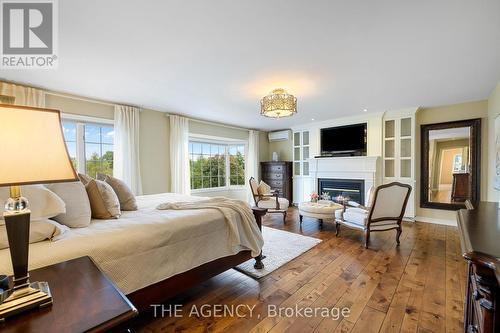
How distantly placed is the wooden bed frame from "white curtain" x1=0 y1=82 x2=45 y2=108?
10.4ft

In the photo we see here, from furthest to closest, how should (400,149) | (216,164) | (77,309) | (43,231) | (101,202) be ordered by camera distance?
(216,164), (400,149), (101,202), (43,231), (77,309)

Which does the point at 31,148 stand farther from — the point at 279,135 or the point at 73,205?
the point at 279,135

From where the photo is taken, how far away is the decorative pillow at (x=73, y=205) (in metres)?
1.55

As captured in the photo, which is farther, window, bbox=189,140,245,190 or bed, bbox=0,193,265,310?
window, bbox=189,140,245,190

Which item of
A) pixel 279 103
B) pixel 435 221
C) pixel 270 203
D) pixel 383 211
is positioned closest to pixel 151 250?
pixel 279 103

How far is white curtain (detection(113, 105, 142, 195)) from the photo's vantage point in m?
3.81

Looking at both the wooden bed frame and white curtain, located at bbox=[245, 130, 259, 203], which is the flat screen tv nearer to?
white curtain, located at bbox=[245, 130, 259, 203]

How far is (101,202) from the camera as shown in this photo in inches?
72.2

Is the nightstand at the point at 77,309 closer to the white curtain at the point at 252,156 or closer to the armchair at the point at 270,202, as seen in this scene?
the armchair at the point at 270,202

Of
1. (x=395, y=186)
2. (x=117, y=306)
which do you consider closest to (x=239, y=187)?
(x=395, y=186)

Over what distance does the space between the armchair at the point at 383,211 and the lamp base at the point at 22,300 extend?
3.29 m

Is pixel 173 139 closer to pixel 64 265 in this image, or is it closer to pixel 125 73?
pixel 125 73

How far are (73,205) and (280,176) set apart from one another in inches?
208

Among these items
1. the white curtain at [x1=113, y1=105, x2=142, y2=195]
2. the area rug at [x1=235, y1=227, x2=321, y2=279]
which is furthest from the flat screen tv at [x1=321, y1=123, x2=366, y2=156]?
the white curtain at [x1=113, y1=105, x2=142, y2=195]
